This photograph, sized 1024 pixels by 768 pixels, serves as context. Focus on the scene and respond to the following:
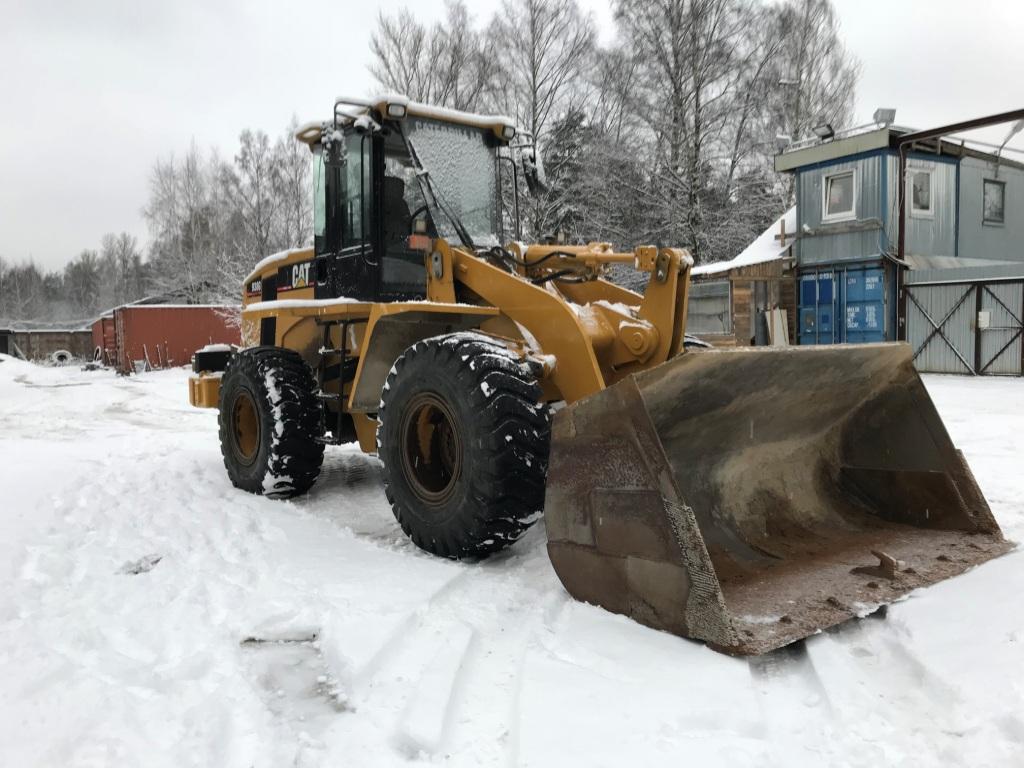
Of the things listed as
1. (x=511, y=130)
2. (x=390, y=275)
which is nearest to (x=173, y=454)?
(x=390, y=275)

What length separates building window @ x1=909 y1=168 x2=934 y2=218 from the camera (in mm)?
18266

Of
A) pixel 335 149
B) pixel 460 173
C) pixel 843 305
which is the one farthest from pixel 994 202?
pixel 335 149

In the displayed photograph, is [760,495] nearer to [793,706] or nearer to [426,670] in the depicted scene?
[793,706]

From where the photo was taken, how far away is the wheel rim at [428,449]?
434 centimetres

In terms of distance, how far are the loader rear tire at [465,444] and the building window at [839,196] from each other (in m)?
16.9

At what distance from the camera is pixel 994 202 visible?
20.2 meters

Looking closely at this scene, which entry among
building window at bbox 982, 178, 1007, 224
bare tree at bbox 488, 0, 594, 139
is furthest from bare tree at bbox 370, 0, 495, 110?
building window at bbox 982, 178, 1007, 224

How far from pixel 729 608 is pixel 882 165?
17677 millimetres

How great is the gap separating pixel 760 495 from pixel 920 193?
17273 mm

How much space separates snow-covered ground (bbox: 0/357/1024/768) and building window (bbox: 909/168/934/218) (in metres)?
15.8

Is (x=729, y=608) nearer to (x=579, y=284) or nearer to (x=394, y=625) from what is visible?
(x=394, y=625)

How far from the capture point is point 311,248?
20.5 feet

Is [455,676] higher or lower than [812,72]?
lower

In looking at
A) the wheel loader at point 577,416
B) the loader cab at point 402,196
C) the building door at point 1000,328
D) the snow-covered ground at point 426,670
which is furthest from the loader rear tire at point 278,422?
the building door at point 1000,328
